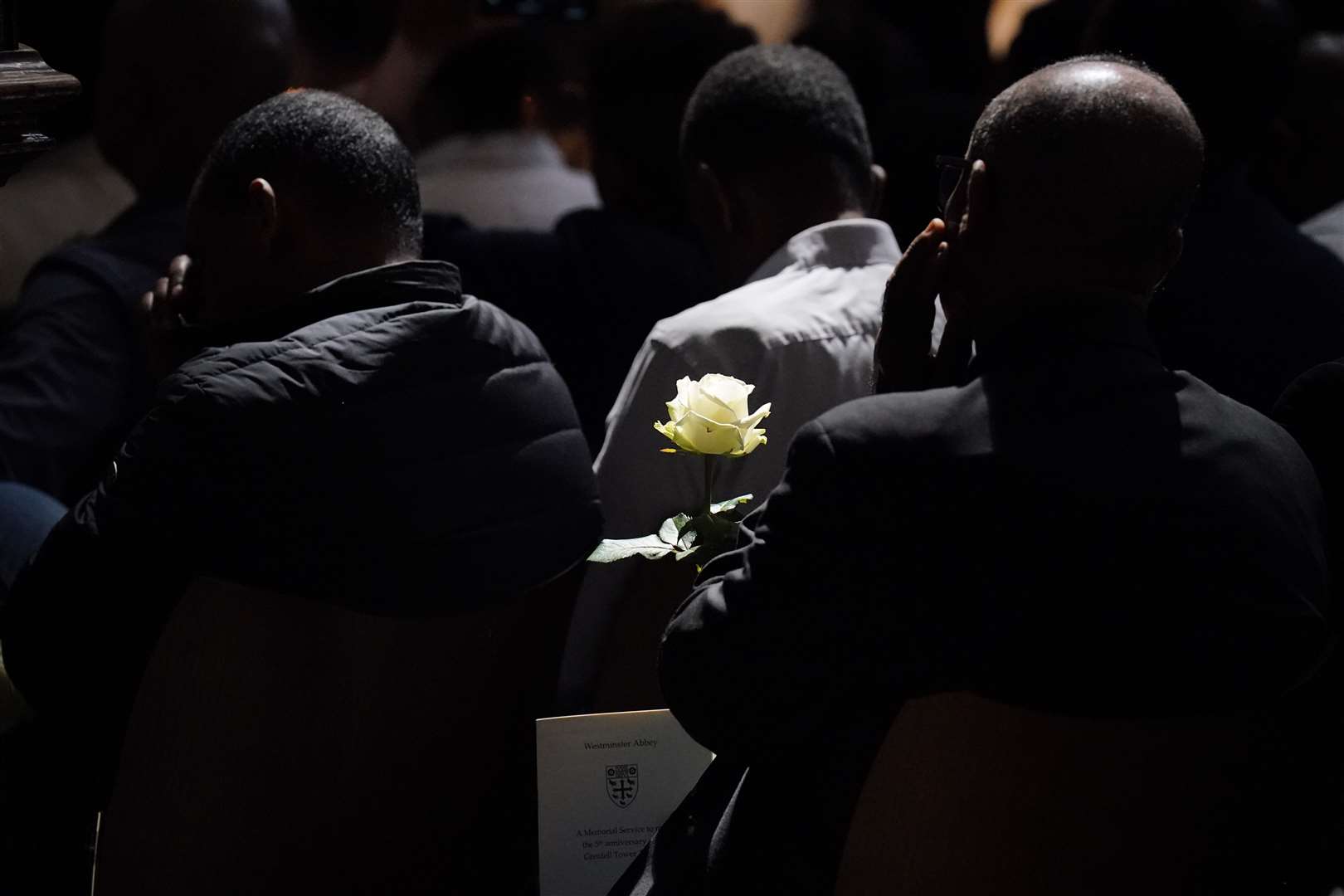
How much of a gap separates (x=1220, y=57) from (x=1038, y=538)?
6.01 ft

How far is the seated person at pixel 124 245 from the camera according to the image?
9.27ft

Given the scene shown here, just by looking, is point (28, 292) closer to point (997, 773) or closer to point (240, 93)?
point (240, 93)

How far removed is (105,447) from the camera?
300cm

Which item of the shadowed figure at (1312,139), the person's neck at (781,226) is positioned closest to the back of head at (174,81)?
the person's neck at (781,226)

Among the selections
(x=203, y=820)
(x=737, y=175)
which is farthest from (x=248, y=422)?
(x=737, y=175)

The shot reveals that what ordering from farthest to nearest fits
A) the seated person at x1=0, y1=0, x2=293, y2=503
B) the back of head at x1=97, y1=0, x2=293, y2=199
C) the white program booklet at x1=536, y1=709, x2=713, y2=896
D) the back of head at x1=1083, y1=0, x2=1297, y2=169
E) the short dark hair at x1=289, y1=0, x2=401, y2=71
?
the short dark hair at x1=289, y1=0, x2=401, y2=71, the back of head at x1=97, y1=0, x2=293, y2=199, the back of head at x1=1083, y1=0, x2=1297, y2=169, the seated person at x1=0, y1=0, x2=293, y2=503, the white program booklet at x1=536, y1=709, x2=713, y2=896

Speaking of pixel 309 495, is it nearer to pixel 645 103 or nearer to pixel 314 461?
pixel 314 461

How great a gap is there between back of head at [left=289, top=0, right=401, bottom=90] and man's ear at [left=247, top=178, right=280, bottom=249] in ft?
6.41

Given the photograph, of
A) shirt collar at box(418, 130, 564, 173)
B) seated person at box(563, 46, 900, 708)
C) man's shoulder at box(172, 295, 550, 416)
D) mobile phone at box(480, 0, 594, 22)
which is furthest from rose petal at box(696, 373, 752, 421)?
mobile phone at box(480, 0, 594, 22)

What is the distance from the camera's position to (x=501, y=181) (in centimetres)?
391

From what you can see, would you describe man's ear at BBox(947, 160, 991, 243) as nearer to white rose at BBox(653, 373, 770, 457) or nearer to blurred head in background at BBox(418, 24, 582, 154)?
white rose at BBox(653, 373, 770, 457)

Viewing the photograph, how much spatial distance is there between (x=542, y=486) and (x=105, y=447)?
1.28 metres

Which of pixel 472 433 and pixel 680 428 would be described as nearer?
pixel 680 428

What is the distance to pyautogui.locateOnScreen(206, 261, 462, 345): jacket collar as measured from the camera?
210cm
